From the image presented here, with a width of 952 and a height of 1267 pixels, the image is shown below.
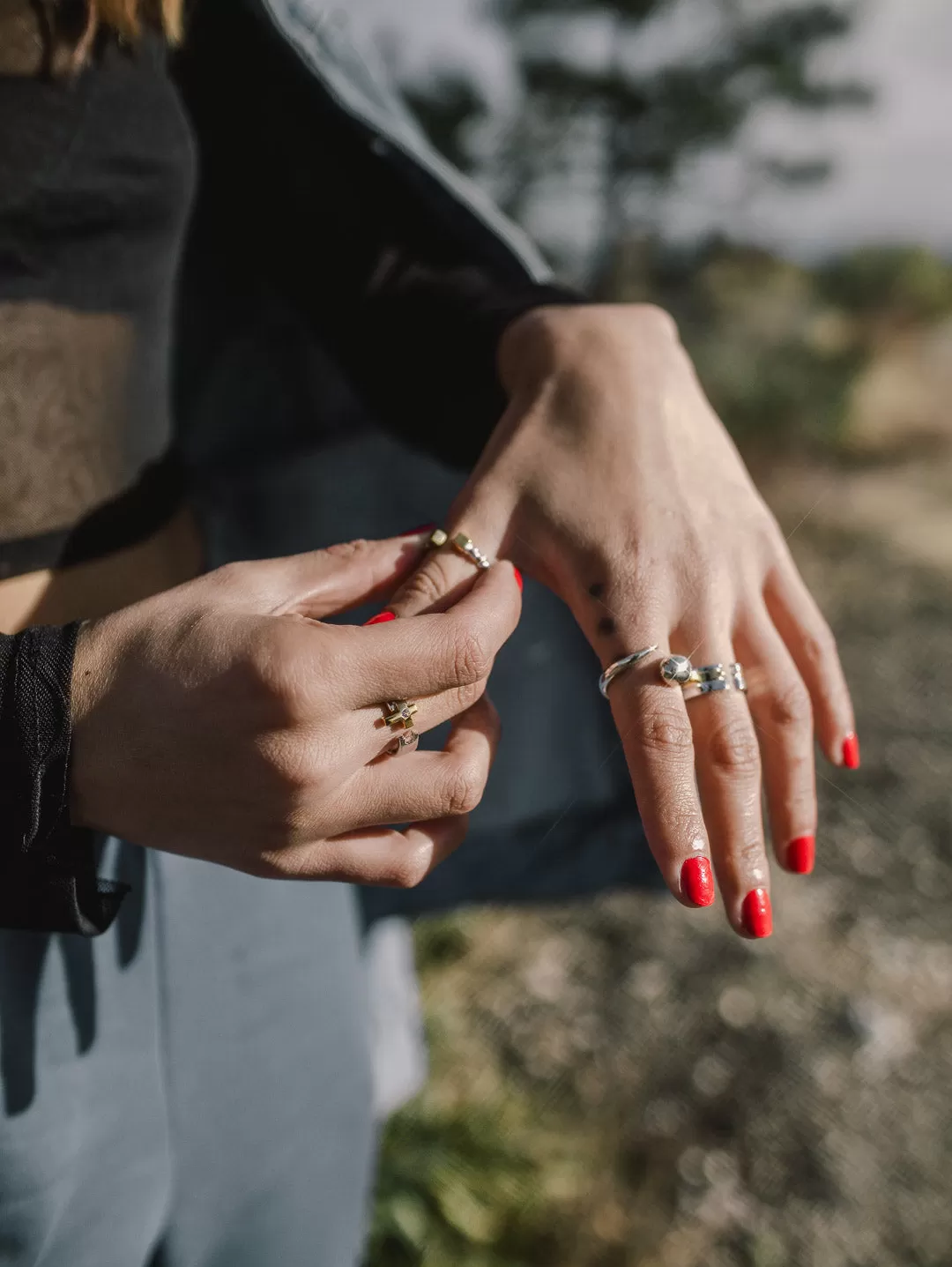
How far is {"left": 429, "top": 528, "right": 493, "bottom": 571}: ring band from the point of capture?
34.9 inches

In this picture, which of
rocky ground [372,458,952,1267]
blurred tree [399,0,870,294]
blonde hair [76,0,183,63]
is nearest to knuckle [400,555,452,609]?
blonde hair [76,0,183,63]

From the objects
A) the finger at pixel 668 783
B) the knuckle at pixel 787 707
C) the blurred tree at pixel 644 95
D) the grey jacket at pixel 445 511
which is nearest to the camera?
the finger at pixel 668 783

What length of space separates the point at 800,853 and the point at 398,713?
0.46m

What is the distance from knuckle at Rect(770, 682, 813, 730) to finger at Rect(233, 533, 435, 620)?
374 millimetres

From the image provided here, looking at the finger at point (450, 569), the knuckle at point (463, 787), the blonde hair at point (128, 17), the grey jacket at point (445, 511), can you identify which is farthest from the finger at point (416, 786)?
the blonde hair at point (128, 17)

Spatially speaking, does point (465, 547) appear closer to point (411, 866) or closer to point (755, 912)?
point (411, 866)

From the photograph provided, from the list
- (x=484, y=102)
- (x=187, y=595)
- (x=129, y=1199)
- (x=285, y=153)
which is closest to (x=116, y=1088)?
(x=129, y=1199)

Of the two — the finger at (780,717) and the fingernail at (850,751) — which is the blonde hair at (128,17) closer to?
the finger at (780,717)

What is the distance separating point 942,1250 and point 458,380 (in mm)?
1734

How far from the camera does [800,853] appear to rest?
95 centimetres

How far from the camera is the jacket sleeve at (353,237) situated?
111 cm

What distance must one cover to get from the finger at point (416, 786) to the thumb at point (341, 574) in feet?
0.51

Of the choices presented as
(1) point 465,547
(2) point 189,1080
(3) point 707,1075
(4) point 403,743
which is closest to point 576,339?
(1) point 465,547

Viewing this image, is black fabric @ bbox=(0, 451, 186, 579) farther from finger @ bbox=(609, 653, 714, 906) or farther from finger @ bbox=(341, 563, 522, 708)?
finger @ bbox=(609, 653, 714, 906)
